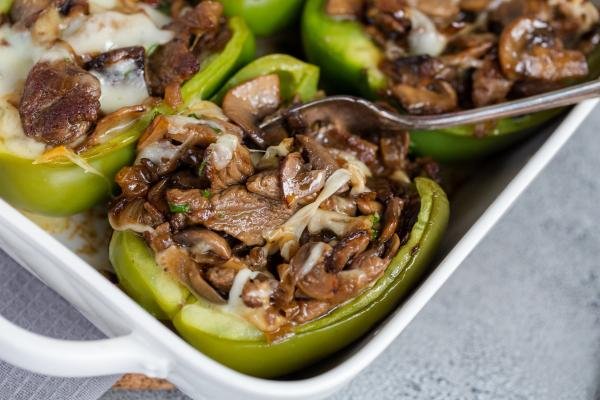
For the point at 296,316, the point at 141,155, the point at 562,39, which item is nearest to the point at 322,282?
the point at 296,316

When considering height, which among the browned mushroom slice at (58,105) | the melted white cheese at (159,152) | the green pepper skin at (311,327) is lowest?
the green pepper skin at (311,327)

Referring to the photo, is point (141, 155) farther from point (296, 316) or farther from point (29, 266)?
point (296, 316)

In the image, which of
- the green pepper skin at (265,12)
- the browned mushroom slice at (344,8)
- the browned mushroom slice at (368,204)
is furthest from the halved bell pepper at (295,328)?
the green pepper skin at (265,12)

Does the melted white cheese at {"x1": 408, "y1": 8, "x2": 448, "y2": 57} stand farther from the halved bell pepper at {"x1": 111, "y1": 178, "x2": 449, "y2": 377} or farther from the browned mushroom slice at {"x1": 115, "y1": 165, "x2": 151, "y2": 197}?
the browned mushroom slice at {"x1": 115, "y1": 165, "x2": 151, "y2": 197}

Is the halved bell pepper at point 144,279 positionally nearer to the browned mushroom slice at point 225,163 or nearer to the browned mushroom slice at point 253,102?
the browned mushroom slice at point 225,163

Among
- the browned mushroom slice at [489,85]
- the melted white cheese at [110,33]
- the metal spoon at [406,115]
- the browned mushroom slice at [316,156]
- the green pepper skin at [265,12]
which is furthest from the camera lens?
the green pepper skin at [265,12]

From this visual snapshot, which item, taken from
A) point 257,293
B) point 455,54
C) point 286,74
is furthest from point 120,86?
point 455,54

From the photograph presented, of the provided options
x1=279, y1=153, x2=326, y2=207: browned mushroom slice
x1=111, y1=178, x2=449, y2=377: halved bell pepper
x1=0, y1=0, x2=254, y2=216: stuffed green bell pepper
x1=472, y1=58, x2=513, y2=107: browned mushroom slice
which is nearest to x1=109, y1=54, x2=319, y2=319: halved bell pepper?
x1=111, y1=178, x2=449, y2=377: halved bell pepper
